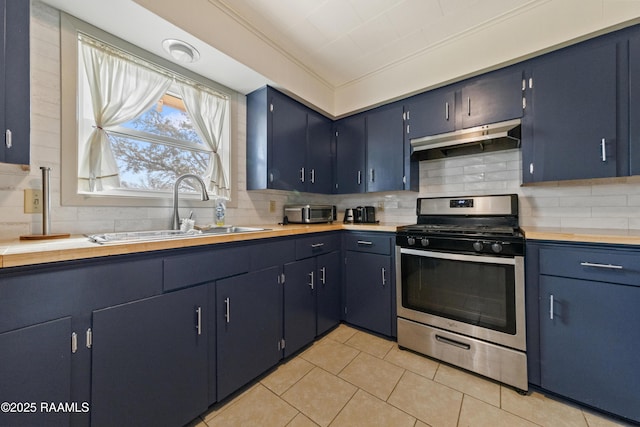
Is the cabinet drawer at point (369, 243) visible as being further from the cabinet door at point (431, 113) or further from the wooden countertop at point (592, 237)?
the cabinet door at point (431, 113)

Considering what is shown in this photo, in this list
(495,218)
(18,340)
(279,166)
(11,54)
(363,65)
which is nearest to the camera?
(18,340)

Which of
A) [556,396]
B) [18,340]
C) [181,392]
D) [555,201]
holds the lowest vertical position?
[556,396]

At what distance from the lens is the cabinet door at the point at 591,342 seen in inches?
49.4

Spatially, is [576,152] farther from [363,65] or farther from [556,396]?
[363,65]

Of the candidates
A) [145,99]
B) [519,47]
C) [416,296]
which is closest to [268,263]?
[416,296]

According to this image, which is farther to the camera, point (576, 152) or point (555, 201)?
point (555, 201)

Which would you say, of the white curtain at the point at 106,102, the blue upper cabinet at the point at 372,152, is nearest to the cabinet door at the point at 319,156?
the blue upper cabinet at the point at 372,152

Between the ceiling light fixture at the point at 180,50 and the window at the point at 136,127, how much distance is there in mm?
180

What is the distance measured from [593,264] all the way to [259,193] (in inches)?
95.5

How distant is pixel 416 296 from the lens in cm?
191

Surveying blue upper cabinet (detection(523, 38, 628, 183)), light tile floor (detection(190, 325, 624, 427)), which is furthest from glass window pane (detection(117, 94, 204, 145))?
blue upper cabinet (detection(523, 38, 628, 183))

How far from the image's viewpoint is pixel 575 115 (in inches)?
63.8

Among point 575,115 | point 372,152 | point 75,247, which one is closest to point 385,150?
point 372,152

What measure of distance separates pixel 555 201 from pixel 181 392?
110 inches
